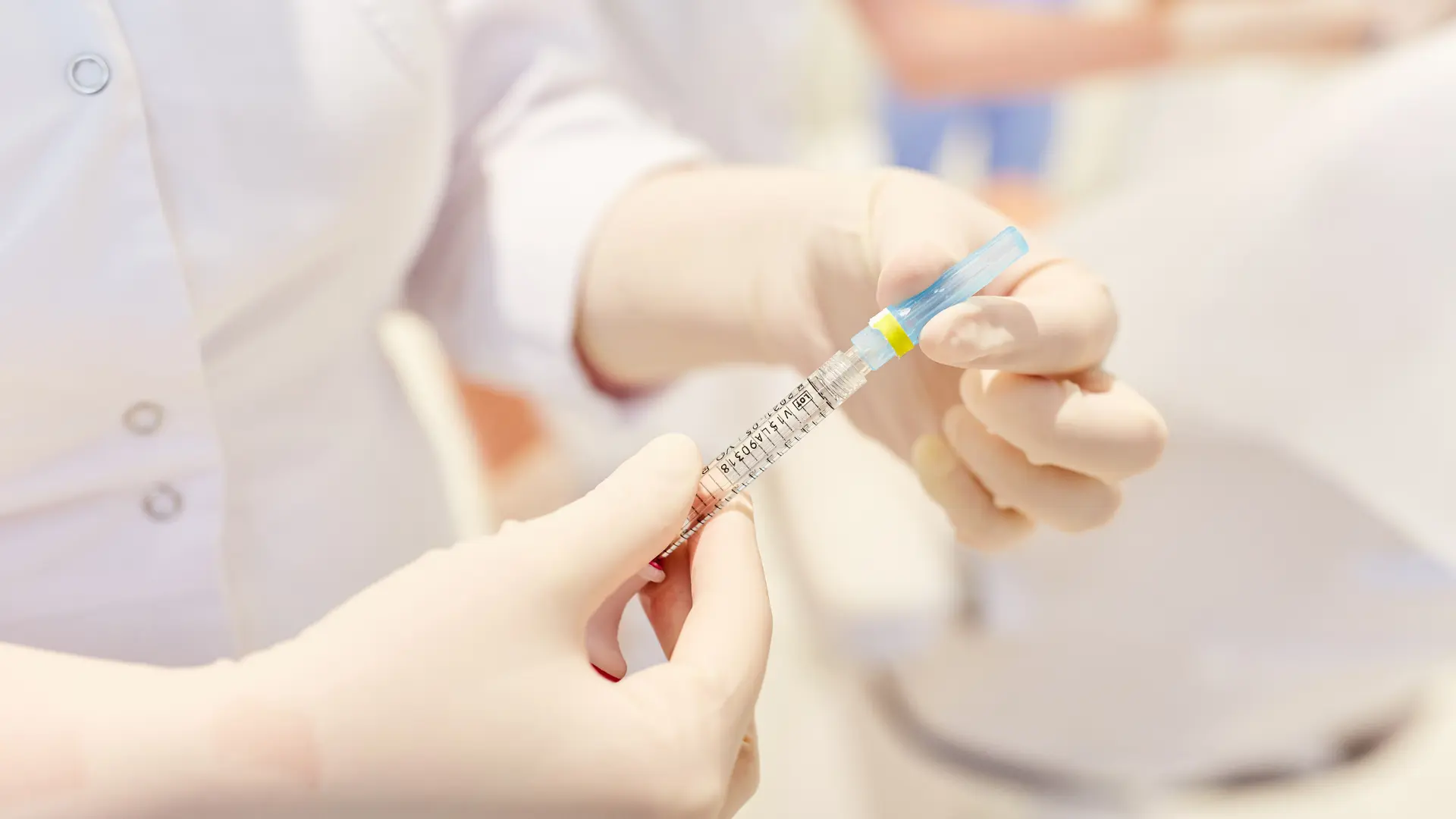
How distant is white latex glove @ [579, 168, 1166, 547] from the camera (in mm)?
274

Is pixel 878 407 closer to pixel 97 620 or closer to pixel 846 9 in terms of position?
pixel 97 620

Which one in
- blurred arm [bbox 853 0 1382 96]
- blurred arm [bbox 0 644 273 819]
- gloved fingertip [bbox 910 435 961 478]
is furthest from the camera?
blurred arm [bbox 853 0 1382 96]

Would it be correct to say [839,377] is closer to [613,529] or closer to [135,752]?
[613,529]

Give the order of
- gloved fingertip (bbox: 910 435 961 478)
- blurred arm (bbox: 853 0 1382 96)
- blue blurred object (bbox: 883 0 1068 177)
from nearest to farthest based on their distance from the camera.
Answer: gloved fingertip (bbox: 910 435 961 478) → blurred arm (bbox: 853 0 1382 96) → blue blurred object (bbox: 883 0 1068 177)

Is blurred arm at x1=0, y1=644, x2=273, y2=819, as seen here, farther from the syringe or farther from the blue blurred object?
the blue blurred object

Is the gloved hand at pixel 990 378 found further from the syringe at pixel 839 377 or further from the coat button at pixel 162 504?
the coat button at pixel 162 504

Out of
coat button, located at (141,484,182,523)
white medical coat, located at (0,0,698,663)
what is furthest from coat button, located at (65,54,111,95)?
coat button, located at (141,484,182,523)

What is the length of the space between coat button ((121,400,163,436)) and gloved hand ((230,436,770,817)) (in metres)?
0.11

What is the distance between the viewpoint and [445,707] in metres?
0.24

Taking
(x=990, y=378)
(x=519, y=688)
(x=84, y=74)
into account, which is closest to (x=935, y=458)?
(x=990, y=378)

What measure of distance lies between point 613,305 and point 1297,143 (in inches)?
13.5

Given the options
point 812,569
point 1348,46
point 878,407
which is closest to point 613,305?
point 878,407

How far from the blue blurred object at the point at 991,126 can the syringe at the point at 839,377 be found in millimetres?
673

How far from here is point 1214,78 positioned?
0.81m
